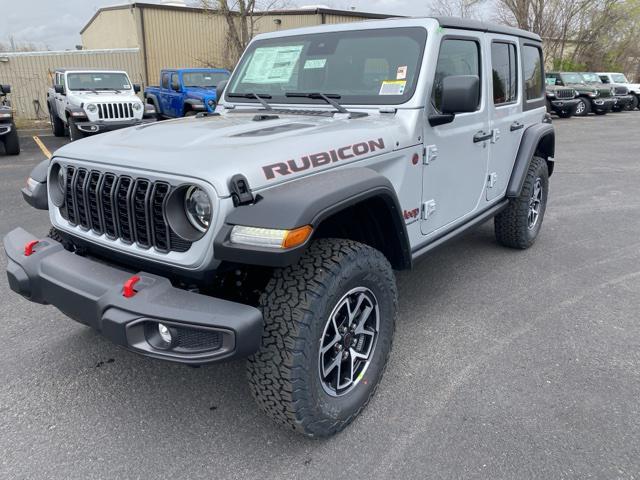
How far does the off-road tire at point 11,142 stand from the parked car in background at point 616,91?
2087cm

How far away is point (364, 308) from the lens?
8.55ft

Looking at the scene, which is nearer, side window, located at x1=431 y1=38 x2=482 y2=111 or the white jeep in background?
side window, located at x1=431 y1=38 x2=482 y2=111

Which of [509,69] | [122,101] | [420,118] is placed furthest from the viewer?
[122,101]

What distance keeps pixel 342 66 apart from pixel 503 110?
147cm

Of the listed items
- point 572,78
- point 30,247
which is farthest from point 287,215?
point 572,78

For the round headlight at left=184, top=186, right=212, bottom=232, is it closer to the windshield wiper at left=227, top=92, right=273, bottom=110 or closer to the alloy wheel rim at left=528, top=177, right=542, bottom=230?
the windshield wiper at left=227, top=92, right=273, bottom=110

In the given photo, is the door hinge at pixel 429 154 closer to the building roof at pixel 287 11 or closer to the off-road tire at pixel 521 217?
the off-road tire at pixel 521 217

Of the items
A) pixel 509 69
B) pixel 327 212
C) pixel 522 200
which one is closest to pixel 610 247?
pixel 522 200

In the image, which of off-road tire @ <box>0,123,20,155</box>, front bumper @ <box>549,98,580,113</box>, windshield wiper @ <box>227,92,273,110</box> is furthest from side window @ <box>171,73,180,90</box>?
front bumper @ <box>549,98,580,113</box>

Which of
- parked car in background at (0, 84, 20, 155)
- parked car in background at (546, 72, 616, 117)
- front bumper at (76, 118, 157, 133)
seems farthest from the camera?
parked car in background at (546, 72, 616, 117)

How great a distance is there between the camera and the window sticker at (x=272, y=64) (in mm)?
3590

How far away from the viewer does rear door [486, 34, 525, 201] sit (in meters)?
3.95

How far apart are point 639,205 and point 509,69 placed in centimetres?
381

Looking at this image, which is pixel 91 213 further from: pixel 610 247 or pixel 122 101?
pixel 122 101
